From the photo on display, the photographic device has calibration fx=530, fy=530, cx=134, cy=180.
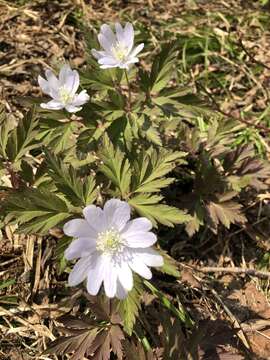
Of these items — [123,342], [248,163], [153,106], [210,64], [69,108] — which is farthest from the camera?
[210,64]

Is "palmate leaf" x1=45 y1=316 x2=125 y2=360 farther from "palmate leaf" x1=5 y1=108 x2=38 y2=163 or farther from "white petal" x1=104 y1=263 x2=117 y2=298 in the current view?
"palmate leaf" x1=5 y1=108 x2=38 y2=163

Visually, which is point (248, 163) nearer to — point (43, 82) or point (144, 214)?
point (144, 214)

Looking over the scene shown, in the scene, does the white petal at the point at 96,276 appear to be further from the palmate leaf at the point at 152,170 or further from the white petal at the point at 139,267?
the palmate leaf at the point at 152,170

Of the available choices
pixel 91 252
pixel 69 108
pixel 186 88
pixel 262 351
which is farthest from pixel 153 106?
pixel 262 351

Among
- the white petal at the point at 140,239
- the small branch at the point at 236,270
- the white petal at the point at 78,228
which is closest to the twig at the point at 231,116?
the small branch at the point at 236,270

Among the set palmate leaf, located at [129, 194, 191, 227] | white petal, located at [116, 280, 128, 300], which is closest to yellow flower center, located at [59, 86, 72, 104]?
palmate leaf, located at [129, 194, 191, 227]

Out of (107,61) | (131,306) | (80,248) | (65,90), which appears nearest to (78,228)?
(80,248)
